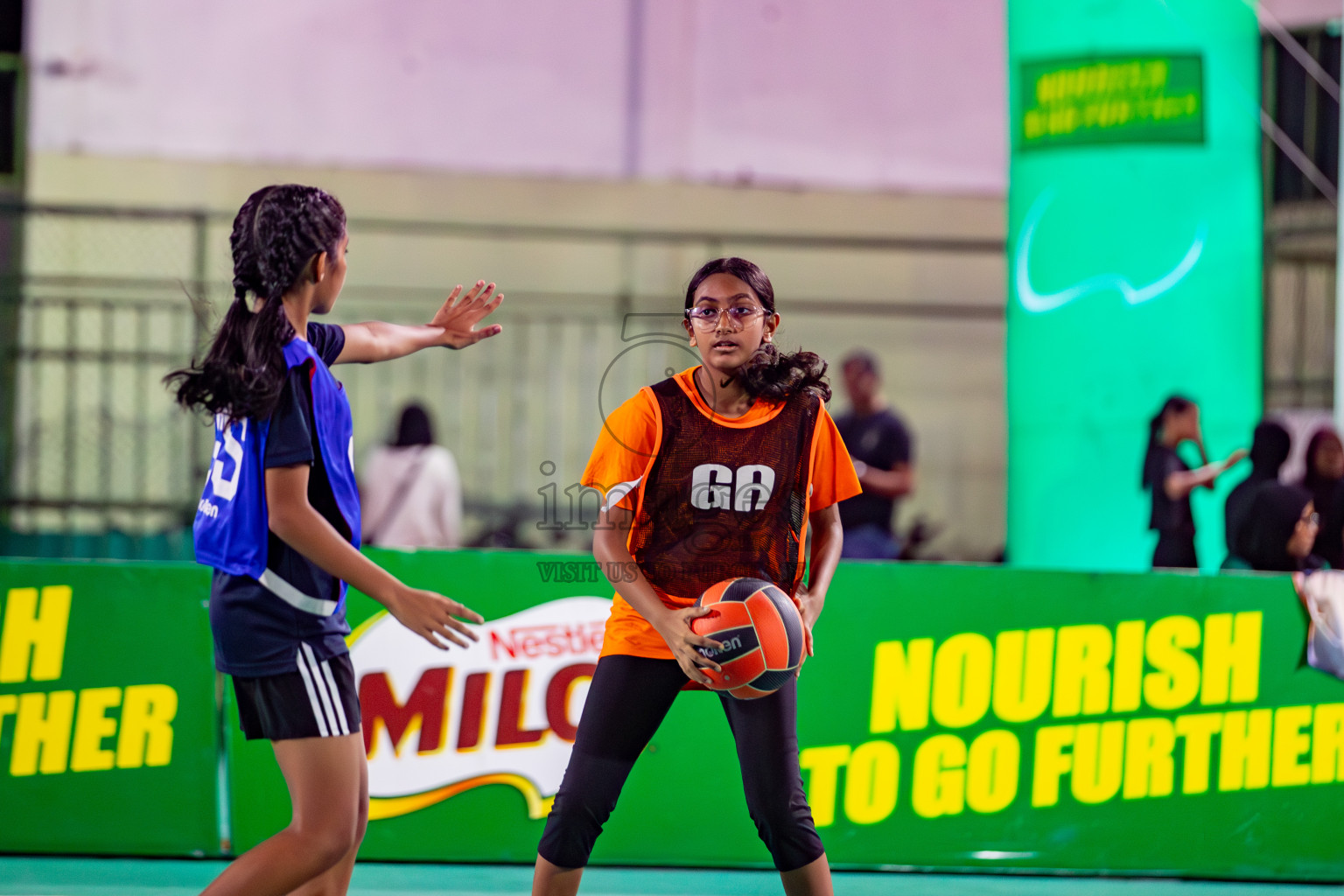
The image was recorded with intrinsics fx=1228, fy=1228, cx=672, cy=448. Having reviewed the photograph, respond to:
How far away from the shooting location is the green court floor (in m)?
4.47

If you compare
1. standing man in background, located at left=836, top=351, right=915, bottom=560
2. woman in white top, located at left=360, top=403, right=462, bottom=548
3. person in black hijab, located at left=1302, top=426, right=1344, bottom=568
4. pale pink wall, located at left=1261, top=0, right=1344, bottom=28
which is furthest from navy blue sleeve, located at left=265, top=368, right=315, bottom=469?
pale pink wall, located at left=1261, top=0, right=1344, bottom=28

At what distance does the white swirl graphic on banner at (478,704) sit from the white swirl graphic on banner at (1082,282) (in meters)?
4.99

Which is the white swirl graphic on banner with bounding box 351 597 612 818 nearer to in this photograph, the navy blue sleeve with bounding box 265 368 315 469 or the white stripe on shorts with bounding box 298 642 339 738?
the white stripe on shorts with bounding box 298 642 339 738

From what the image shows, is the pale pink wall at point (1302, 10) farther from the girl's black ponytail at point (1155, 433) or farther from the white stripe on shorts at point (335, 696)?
the white stripe on shorts at point (335, 696)

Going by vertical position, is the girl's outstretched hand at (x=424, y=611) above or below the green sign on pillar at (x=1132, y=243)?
below

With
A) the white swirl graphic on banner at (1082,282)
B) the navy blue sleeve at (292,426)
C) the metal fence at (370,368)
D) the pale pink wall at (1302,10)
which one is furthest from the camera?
the pale pink wall at (1302,10)

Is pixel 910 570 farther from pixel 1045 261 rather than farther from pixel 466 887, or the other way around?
pixel 1045 261

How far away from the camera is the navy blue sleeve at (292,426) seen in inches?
110

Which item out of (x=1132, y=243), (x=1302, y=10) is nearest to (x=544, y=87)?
(x=1132, y=243)

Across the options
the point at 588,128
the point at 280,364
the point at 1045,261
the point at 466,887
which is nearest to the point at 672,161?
the point at 588,128

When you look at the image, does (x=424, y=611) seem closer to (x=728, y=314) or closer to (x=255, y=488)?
(x=255, y=488)

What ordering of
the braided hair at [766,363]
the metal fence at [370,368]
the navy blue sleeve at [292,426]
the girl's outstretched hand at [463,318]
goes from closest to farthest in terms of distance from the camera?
the navy blue sleeve at [292,426] < the braided hair at [766,363] < the girl's outstretched hand at [463,318] < the metal fence at [370,368]

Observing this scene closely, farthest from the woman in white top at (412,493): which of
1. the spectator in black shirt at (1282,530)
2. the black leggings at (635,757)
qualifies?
the black leggings at (635,757)

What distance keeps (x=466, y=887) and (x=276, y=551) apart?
7.12 ft
